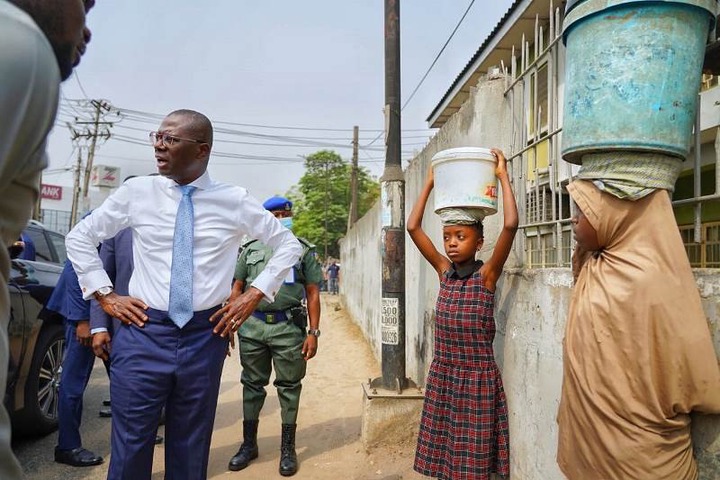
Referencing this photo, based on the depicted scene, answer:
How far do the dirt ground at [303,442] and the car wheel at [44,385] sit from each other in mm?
167

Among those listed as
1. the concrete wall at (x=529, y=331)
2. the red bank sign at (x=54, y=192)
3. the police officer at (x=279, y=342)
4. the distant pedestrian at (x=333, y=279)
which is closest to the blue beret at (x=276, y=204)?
the police officer at (x=279, y=342)

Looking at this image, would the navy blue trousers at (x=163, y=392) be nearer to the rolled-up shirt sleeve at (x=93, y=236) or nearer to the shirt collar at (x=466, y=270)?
the rolled-up shirt sleeve at (x=93, y=236)

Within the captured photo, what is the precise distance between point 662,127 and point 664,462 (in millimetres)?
946

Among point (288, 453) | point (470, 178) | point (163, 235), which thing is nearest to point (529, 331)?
point (470, 178)

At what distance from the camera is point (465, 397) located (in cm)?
276

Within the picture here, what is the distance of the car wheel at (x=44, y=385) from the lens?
4.17 metres

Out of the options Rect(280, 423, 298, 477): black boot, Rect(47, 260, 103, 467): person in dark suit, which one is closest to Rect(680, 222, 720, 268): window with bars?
Rect(280, 423, 298, 477): black boot

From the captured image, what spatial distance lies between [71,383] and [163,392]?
188cm

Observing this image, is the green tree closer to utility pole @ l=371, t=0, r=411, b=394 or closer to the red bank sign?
the red bank sign

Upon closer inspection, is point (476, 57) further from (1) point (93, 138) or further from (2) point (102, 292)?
(1) point (93, 138)

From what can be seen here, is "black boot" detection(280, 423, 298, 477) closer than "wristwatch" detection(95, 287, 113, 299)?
No

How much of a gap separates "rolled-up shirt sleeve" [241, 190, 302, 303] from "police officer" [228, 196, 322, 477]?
3.61ft

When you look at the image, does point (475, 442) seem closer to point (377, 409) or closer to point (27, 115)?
point (377, 409)

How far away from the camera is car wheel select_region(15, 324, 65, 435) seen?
417 cm
